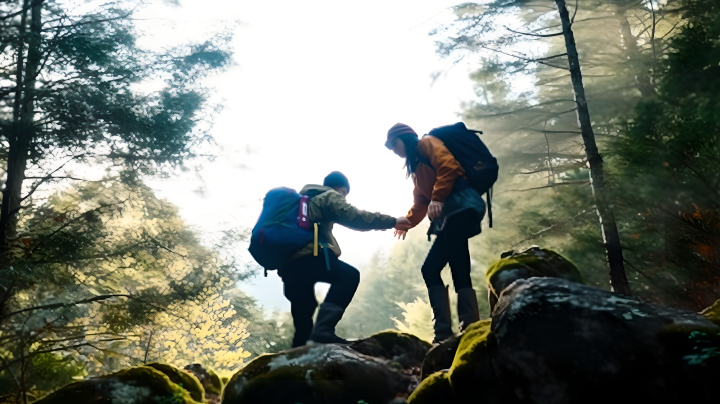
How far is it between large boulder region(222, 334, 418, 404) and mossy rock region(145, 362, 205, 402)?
2.76 feet

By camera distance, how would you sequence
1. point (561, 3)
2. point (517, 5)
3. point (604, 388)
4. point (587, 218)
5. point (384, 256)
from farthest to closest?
point (384, 256), point (587, 218), point (517, 5), point (561, 3), point (604, 388)

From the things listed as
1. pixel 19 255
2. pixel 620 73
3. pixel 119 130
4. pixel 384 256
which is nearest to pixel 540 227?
pixel 620 73

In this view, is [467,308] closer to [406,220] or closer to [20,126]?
[406,220]

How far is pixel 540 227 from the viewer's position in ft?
25.2

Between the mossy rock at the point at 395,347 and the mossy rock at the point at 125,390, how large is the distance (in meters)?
1.52

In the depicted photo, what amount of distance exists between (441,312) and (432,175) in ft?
3.96

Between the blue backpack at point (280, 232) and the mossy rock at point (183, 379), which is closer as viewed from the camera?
the blue backpack at point (280, 232)

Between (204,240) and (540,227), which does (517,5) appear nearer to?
(540,227)

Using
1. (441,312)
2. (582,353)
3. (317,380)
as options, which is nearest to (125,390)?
(317,380)

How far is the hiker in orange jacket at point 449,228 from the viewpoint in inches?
121

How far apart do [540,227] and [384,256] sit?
81.0ft

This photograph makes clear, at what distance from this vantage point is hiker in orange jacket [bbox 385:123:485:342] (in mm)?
3072

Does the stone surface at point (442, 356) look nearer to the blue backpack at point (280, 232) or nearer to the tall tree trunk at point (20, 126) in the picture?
the blue backpack at point (280, 232)

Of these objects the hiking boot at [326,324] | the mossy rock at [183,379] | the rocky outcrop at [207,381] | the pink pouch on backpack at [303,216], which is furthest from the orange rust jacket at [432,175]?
the rocky outcrop at [207,381]
